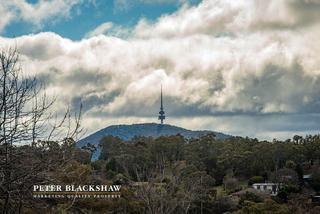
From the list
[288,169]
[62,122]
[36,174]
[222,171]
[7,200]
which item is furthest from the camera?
[222,171]

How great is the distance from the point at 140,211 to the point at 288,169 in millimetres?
31727

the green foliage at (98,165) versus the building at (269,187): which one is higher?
the green foliage at (98,165)

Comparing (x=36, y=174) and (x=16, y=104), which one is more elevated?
(x=16, y=104)

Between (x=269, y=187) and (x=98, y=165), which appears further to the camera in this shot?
(x=98, y=165)

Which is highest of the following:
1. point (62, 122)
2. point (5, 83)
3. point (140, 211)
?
point (5, 83)

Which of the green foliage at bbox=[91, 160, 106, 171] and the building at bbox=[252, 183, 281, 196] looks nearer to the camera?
the building at bbox=[252, 183, 281, 196]

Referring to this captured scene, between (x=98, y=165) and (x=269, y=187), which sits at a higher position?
(x=98, y=165)

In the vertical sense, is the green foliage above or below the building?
above

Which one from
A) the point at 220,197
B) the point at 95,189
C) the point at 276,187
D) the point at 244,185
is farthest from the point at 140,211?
the point at 244,185

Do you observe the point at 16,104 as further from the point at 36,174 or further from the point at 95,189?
the point at 95,189

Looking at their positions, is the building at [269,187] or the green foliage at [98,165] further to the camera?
the green foliage at [98,165]

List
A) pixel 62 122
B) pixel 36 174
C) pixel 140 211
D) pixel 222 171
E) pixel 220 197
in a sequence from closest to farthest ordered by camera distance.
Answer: pixel 36 174 < pixel 62 122 < pixel 140 211 < pixel 220 197 < pixel 222 171

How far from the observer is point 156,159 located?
6388 centimetres

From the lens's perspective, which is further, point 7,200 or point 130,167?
point 130,167
